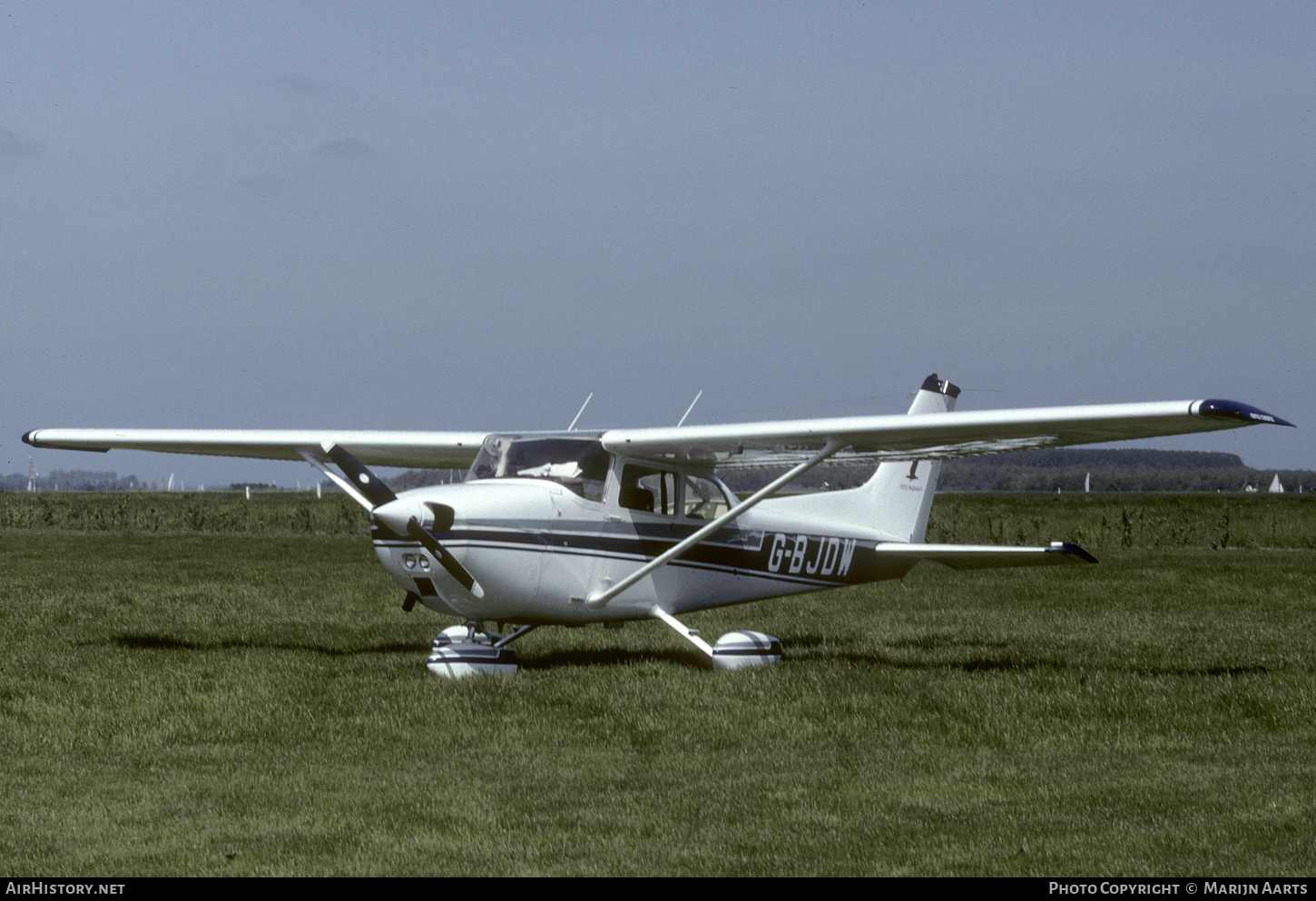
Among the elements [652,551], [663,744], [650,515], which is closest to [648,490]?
[650,515]

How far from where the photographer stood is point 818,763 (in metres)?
8.55

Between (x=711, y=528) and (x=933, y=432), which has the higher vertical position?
(x=933, y=432)

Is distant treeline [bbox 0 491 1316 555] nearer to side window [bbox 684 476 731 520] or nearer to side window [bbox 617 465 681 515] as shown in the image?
side window [bbox 684 476 731 520]

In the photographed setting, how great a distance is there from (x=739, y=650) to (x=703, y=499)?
1.79 meters

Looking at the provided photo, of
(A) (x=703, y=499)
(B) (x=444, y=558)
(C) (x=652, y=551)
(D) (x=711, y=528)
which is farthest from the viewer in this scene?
(A) (x=703, y=499)

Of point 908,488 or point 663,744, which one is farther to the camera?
point 908,488

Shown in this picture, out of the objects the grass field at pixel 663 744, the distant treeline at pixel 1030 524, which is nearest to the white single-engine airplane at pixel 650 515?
the grass field at pixel 663 744

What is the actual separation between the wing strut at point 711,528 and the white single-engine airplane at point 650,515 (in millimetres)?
21

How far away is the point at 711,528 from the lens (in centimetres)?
1273

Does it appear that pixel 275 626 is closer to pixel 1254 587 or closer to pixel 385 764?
pixel 385 764

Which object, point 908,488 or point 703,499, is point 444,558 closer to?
point 703,499

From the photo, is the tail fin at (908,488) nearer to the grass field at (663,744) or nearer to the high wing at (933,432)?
the grass field at (663,744)

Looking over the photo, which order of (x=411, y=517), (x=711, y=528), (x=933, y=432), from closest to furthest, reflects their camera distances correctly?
(x=411, y=517), (x=933, y=432), (x=711, y=528)

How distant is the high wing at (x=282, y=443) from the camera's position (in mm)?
14711
